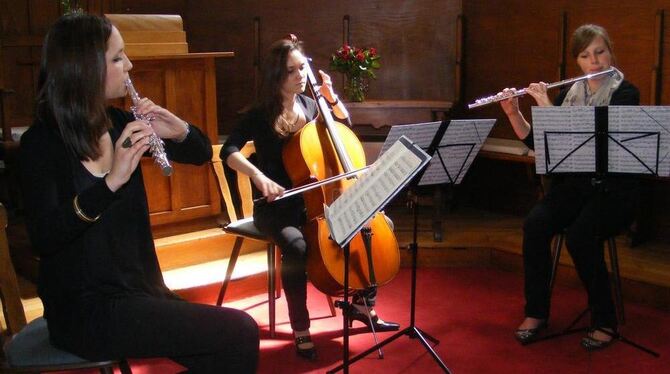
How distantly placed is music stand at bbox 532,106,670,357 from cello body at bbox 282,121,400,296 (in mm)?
769

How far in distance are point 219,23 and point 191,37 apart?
256 mm

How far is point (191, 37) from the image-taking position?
6082 mm

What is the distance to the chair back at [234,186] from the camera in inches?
149

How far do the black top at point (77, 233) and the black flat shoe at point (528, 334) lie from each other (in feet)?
6.35

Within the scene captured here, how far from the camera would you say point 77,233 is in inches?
72.9

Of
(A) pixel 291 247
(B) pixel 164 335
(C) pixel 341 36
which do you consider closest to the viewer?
(B) pixel 164 335

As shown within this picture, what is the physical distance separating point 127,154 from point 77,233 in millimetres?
228

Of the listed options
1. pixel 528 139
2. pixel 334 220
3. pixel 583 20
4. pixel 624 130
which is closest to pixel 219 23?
pixel 583 20

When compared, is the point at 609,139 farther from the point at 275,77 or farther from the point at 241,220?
the point at 241,220

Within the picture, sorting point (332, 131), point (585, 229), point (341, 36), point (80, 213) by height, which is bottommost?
point (585, 229)

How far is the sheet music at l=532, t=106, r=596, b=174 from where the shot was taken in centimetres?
313

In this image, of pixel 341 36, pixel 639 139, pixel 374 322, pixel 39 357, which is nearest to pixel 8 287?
pixel 39 357

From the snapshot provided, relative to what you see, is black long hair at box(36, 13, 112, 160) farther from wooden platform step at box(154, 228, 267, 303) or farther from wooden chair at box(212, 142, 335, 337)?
wooden platform step at box(154, 228, 267, 303)

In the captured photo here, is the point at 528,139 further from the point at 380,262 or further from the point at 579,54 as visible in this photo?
the point at 380,262
